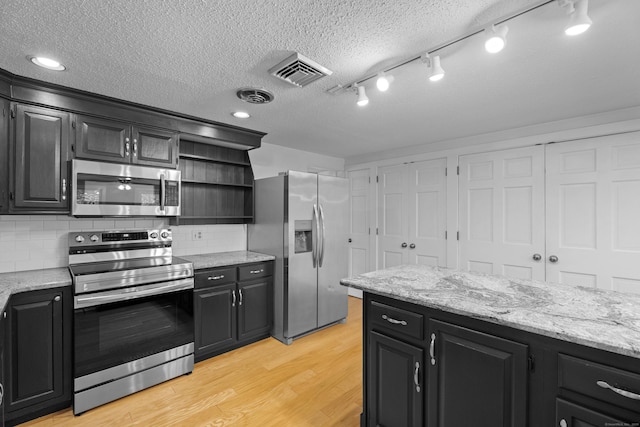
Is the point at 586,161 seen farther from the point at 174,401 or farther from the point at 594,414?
the point at 174,401

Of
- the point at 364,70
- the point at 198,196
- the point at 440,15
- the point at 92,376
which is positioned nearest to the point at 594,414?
the point at 440,15

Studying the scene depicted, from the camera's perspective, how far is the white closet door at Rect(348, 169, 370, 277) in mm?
4816

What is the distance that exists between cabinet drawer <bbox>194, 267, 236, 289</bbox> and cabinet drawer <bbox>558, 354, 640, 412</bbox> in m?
2.59

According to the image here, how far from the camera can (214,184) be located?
11.2 feet

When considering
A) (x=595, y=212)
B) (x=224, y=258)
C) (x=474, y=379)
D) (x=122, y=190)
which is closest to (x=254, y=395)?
(x=224, y=258)

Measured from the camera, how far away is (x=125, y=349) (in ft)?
7.53

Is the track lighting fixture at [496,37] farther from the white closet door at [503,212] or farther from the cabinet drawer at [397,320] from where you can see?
the white closet door at [503,212]

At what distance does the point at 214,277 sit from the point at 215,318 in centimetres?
41

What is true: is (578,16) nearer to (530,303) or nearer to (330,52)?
(330,52)

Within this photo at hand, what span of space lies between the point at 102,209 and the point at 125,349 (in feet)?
3.78

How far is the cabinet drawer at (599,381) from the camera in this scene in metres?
1.00

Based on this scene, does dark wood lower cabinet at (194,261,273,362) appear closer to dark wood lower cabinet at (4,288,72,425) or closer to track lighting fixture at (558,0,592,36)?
dark wood lower cabinet at (4,288,72,425)

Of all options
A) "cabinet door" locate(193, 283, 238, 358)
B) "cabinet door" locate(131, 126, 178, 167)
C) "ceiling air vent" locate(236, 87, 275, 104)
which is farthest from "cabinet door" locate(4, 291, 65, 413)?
"ceiling air vent" locate(236, 87, 275, 104)

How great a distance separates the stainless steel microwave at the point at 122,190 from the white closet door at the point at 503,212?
11.1ft
